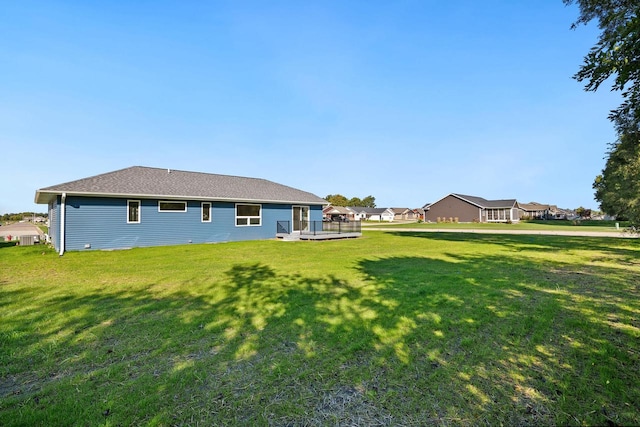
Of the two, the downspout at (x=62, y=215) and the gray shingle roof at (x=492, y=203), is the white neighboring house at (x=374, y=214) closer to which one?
the gray shingle roof at (x=492, y=203)

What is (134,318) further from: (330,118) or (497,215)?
(497,215)

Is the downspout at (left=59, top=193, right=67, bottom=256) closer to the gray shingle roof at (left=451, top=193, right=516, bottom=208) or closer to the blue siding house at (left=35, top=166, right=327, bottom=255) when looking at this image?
the blue siding house at (left=35, top=166, right=327, bottom=255)

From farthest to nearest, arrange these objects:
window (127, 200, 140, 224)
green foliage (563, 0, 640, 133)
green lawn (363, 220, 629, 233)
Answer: green lawn (363, 220, 629, 233) → window (127, 200, 140, 224) → green foliage (563, 0, 640, 133)

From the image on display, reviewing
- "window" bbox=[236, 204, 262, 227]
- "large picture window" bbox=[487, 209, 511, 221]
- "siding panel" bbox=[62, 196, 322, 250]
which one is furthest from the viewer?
"large picture window" bbox=[487, 209, 511, 221]

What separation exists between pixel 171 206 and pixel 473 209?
1913 inches

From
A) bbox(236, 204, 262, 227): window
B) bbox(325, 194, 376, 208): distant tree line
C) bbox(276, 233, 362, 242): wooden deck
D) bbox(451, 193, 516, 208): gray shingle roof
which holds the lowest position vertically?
bbox(276, 233, 362, 242): wooden deck

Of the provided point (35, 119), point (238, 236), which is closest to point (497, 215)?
point (238, 236)

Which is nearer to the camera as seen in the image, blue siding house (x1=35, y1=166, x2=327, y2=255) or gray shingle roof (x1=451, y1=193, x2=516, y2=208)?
blue siding house (x1=35, y1=166, x2=327, y2=255)

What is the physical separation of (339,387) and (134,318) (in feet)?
11.9

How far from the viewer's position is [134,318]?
4512mm

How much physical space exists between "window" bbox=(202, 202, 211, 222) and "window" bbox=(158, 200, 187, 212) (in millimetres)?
1023

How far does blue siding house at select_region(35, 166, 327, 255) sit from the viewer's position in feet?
43.1

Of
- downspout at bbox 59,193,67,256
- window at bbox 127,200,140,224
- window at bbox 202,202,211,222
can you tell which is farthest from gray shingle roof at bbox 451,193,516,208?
downspout at bbox 59,193,67,256

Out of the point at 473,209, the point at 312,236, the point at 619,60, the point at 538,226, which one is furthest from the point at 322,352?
the point at 473,209
